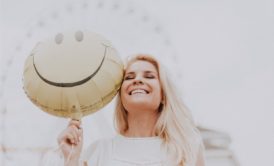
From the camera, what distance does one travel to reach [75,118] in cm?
223

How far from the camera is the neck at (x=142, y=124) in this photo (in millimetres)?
2441

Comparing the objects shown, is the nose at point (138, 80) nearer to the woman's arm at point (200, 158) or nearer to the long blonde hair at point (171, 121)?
the long blonde hair at point (171, 121)

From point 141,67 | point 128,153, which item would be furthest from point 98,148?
point 141,67

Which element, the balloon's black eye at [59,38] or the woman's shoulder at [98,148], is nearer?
the balloon's black eye at [59,38]

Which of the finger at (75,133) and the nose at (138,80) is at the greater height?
the nose at (138,80)

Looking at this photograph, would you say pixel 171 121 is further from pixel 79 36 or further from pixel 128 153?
pixel 79 36

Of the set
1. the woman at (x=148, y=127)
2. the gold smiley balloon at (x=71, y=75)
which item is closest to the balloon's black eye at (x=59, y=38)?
the gold smiley balloon at (x=71, y=75)

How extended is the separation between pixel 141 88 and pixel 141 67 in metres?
0.13

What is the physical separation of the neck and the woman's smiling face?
41 mm

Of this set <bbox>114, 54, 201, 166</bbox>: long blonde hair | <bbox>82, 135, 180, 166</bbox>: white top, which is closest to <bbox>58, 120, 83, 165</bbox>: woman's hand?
<bbox>82, 135, 180, 166</bbox>: white top

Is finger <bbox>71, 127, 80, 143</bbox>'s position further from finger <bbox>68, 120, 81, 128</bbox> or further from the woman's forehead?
the woman's forehead

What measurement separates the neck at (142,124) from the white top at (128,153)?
0.04 metres

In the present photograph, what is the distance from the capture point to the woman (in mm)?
2355

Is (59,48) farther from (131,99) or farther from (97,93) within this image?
(131,99)
